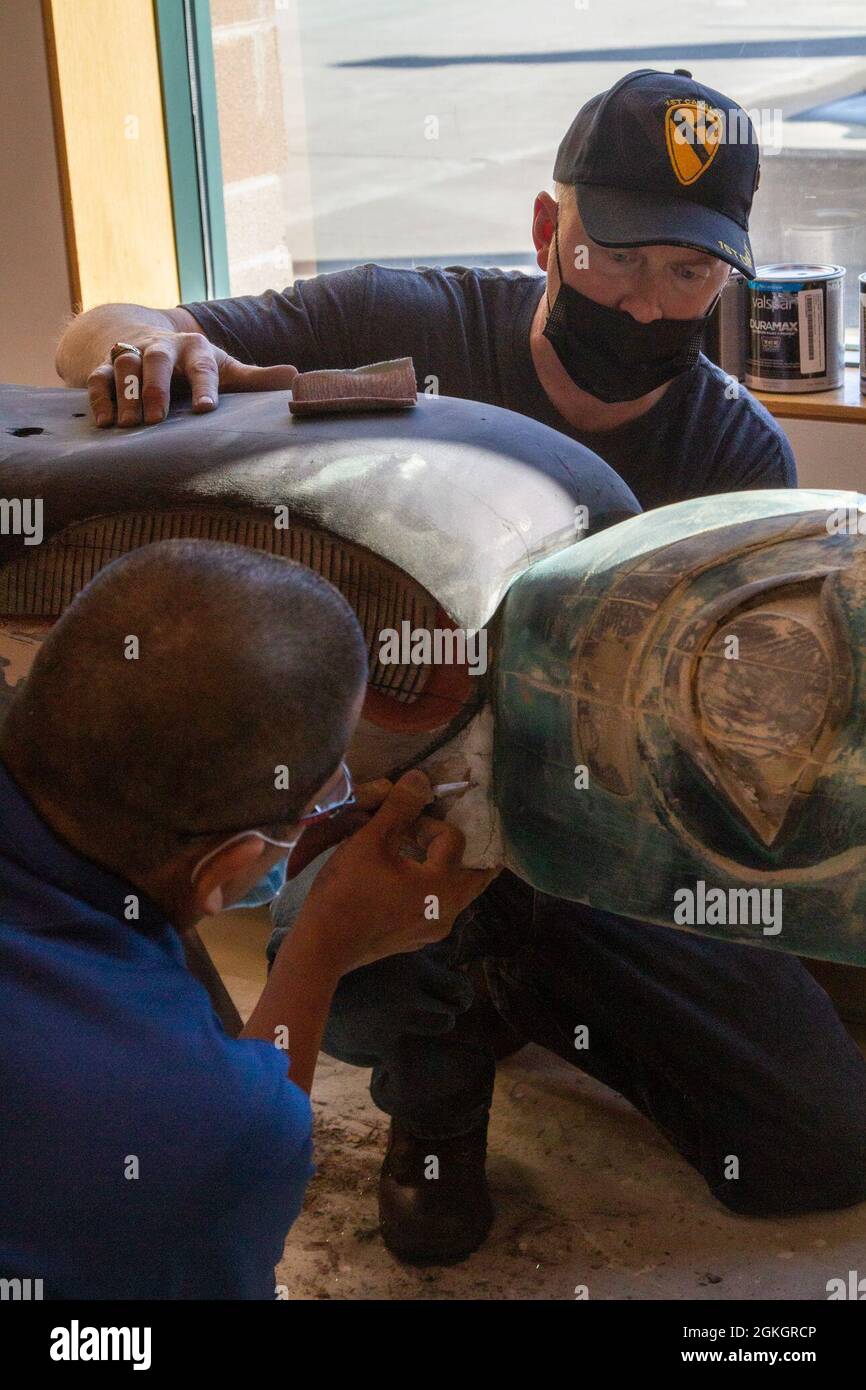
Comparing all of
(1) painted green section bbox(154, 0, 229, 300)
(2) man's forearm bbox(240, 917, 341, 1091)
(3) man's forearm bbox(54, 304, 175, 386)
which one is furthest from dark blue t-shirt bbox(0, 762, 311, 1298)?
(1) painted green section bbox(154, 0, 229, 300)

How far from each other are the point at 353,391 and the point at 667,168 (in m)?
0.48

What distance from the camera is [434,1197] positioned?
167 centimetres

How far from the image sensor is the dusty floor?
1.63 m

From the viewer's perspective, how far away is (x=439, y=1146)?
5.61 feet

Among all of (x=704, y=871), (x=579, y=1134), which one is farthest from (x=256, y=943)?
(x=704, y=871)

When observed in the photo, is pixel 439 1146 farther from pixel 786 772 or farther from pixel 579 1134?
pixel 786 772

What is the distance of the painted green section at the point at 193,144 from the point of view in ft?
8.23

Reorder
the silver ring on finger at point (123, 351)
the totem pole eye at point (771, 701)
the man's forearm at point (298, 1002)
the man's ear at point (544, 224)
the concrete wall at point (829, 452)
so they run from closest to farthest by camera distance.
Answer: the totem pole eye at point (771, 701), the man's forearm at point (298, 1002), the silver ring on finger at point (123, 351), the man's ear at point (544, 224), the concrete wall at point (829, 452)

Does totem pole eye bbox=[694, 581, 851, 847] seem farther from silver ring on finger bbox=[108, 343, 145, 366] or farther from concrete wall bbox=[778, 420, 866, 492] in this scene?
concrete wall bbox=[778, 420, 866, 492]

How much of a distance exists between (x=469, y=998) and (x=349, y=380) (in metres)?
0.68

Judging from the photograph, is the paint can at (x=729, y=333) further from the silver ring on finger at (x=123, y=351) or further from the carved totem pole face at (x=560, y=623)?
the silver ring on finger at (x=123, y=351)

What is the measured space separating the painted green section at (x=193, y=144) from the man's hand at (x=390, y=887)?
1.59 metres

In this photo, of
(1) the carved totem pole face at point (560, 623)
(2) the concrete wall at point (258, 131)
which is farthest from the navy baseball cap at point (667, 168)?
(2) the concrete wall at point (258, 131)

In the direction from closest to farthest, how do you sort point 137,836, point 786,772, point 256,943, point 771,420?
point 137,836
point 786,772
point 771,420
point 256,943
